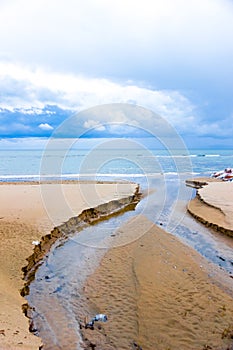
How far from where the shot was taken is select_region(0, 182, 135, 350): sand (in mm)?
5523

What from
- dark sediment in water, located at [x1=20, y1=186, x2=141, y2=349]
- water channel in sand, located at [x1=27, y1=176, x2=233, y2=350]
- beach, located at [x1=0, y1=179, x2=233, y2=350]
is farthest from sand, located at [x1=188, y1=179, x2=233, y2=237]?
dark sediment in water, located at [x1=20, y1=186, x2=141, y2=349]

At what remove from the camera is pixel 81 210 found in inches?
634

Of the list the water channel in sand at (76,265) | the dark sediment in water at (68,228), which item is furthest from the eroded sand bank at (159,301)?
the dark sediment in water at (68,228)

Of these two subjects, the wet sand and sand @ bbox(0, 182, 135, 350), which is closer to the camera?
sand @ bbox(0, 182, 135, 350)

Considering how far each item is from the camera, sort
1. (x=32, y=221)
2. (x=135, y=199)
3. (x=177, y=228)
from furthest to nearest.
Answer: (x=135, y=199) → (x=177, y=228) → (x=32, y=221)

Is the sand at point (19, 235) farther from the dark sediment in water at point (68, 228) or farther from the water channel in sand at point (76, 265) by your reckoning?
the water channel in sand at point (76, 265)

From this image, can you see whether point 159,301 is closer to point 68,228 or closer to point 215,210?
point 68,228

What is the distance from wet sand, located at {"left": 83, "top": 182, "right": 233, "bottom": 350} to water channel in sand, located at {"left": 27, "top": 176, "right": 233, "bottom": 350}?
0.40 meters

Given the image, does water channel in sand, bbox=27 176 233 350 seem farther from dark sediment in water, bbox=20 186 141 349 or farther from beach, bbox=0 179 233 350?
beach, bbox=0 179 233 350

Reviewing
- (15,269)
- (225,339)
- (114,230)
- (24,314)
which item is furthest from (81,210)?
(225,339)

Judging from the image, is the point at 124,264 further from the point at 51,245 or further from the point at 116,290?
the point at 51,245

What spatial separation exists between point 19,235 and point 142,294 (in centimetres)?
556

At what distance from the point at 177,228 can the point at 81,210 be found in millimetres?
4983

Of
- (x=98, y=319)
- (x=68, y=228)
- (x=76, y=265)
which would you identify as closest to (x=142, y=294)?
(x=98, y=319)
